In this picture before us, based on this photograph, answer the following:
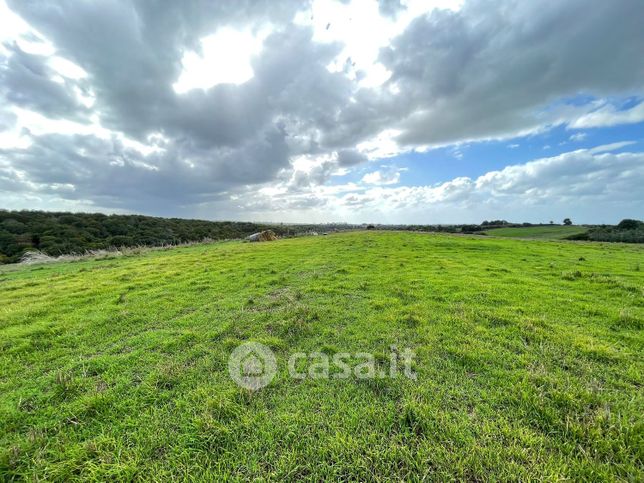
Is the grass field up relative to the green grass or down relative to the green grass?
down

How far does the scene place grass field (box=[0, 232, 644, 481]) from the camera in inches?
109

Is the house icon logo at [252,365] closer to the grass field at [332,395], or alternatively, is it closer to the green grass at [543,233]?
the grass field at [332,395]

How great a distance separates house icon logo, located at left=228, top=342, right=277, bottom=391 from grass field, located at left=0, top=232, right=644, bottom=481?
18 cm

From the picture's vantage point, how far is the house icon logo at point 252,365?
421cm

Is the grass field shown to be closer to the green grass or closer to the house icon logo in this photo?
the house icon logo

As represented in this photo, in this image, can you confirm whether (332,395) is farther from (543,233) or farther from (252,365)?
(543,233)

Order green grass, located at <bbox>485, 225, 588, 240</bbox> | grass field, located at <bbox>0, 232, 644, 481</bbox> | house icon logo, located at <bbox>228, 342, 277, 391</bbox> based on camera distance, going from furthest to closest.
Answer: green grass, located at <bbox>485, 225, 588, 240</bbox>, house icon logo, located at <bbox>228, 342, 277, 391</bbox>, grass field, located at <bbox>0, 232, 644, 481</bbox>

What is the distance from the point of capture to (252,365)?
15.3 feet

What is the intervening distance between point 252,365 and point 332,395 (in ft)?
5.74

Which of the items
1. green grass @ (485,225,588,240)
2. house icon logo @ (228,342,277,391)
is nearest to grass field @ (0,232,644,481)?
house icon logo @ (228,342,277,391)

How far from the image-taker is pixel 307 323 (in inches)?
253

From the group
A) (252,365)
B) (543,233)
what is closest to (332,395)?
(252,365)

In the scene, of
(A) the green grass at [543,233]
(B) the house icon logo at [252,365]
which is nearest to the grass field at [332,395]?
(B) the house icon logo at [252,365]

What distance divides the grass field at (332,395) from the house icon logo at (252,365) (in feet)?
0.59
